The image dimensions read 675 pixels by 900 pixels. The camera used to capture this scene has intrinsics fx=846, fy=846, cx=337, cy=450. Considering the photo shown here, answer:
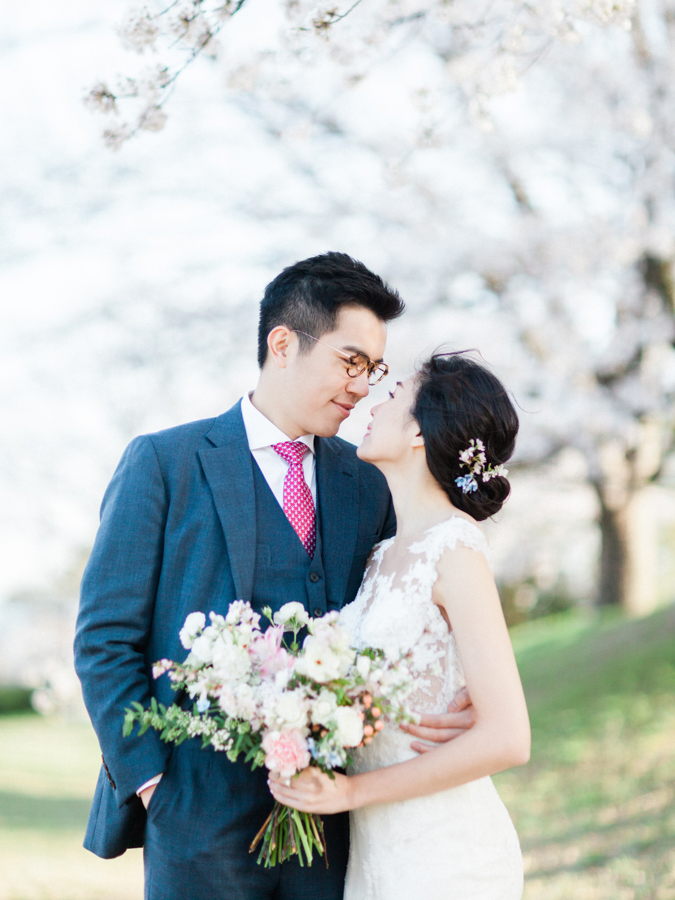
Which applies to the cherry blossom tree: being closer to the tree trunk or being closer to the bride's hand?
the tree trunk

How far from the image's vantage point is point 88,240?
7.46 metres

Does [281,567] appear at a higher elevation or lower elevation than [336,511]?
lower

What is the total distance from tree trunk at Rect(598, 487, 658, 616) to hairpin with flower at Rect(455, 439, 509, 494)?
7.53m

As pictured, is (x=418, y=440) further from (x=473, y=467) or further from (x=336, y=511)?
(x=336, y=511)

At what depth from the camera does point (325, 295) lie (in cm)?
262

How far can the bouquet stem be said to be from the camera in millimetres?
1977

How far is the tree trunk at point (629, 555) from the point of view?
9.62m

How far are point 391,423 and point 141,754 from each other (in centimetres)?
111

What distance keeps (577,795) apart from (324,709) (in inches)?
202

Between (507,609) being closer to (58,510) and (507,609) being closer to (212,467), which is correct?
(58,510)

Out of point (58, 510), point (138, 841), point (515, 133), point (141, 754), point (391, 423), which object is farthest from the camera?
point (58, 510)

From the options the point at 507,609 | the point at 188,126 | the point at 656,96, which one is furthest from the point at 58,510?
the point at 507,609

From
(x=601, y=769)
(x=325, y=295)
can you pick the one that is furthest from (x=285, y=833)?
(x=601, y=769)

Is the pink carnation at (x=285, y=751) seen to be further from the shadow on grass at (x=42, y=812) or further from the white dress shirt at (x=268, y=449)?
the shadow on grass at (x=42, y=812)
